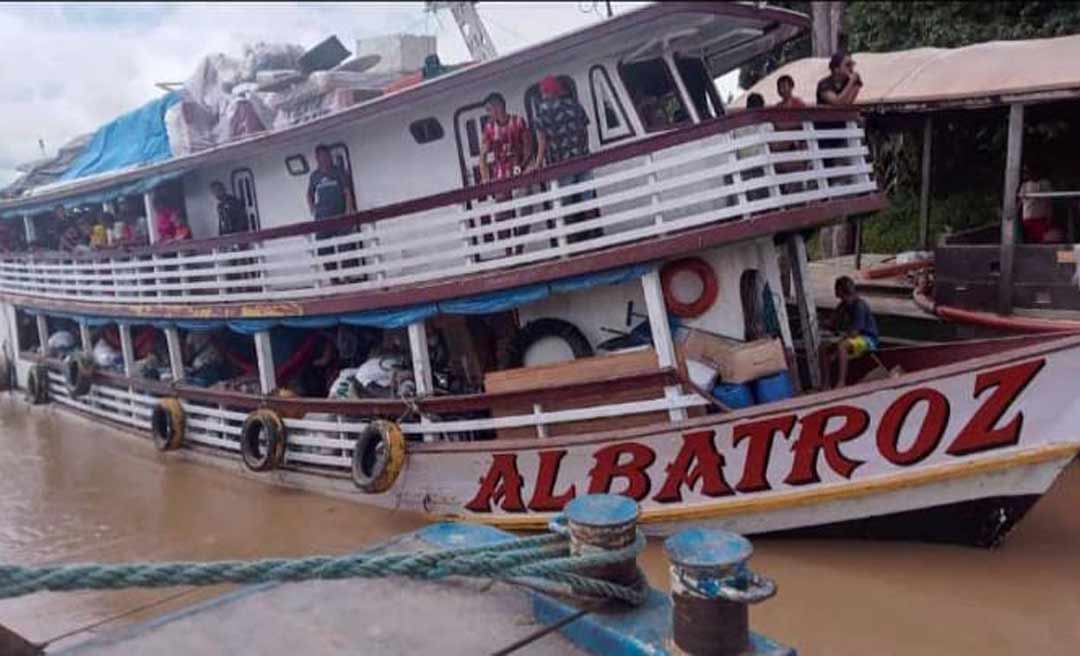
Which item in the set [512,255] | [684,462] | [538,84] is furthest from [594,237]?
[684,462]

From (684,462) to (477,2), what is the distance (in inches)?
225

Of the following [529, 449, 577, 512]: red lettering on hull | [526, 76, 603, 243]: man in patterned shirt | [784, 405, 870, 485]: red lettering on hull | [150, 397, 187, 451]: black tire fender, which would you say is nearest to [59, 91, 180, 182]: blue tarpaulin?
[150, 397, 187, 451]: black tire fender

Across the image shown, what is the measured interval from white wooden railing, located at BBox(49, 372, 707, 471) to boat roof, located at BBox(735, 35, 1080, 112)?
4.18m

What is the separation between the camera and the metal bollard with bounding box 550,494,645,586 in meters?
2.61

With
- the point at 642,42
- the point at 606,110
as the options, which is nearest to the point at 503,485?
the point at 606,110

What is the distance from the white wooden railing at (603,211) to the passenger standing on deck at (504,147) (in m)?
0.13

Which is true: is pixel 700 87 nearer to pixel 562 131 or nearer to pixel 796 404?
pixel 562 131

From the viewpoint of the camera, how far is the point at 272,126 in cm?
984

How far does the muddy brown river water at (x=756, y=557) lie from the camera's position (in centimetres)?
A: 504

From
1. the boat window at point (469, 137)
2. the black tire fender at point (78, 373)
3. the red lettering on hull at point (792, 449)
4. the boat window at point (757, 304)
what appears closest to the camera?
the red lettering on hull at point (792, 449)

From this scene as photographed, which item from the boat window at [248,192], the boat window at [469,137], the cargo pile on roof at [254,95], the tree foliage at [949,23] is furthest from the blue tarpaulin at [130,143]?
the tree foliage at [949,23]

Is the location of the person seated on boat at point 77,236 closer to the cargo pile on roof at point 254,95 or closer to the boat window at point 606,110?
the cargo pile on roof at point 254,95

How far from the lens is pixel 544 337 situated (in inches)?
261

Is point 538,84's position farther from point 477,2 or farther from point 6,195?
point 6,195
